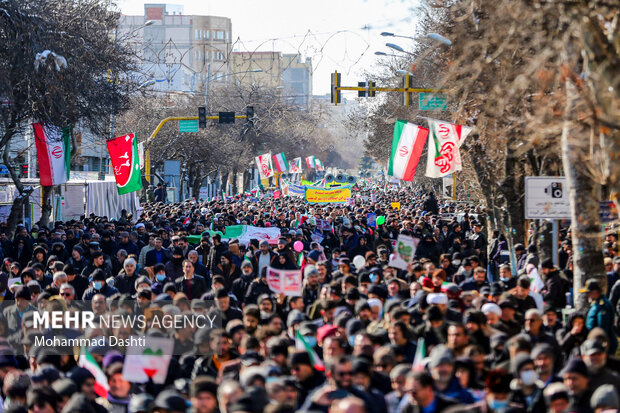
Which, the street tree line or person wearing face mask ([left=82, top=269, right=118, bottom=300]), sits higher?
the street tree line

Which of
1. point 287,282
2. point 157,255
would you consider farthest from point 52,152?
point 287,282

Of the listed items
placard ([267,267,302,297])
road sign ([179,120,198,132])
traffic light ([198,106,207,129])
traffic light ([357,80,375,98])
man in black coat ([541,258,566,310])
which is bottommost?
man in black coat ([541,258,566,310])

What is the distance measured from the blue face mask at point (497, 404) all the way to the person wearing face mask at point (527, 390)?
1.07 feet

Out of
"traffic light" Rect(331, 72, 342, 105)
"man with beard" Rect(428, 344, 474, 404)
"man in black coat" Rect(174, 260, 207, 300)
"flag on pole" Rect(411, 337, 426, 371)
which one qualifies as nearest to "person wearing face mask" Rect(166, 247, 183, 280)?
"man in black coat" Rect(174, 260, 207, 300)

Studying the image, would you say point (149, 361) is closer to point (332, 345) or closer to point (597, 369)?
point (332, 345)

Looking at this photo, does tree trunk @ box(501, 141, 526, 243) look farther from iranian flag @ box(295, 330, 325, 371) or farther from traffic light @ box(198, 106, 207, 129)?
traffic light @ box(198, 106, 207, 129)

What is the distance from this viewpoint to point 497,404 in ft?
23.5

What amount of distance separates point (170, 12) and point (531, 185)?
13247 centimetres

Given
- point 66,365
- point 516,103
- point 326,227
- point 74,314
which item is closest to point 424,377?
point 66,365

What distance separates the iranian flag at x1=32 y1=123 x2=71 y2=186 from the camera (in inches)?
944

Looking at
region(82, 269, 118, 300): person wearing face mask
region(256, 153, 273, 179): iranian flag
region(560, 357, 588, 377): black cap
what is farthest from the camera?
region(256, 153, 273, 179): iranian flag

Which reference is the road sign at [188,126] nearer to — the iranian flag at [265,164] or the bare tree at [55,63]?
the bare tree at [55,63]

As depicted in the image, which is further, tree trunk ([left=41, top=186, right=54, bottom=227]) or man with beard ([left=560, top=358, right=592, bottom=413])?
tree trunk ([left=41, top=186, right=54, bottom=227])

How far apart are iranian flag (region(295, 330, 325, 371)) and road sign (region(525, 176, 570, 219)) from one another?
7523mm
